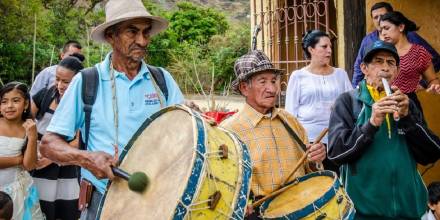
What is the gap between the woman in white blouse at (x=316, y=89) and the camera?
18.5ft

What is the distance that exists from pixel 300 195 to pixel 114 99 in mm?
1153

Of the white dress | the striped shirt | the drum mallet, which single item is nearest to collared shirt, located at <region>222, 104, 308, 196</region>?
the drum mallet

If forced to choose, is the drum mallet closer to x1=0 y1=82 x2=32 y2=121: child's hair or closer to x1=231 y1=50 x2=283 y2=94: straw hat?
x1=231 y1=50 x2=283 y2=94: straw hat

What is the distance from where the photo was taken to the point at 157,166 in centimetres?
297

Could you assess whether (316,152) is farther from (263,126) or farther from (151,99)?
(151,99)

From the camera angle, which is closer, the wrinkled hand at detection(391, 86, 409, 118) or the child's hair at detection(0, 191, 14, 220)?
the wrinkled hand at detection(391, 86, 409, 118)

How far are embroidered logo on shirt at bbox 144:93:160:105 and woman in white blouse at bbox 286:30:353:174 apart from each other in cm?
241

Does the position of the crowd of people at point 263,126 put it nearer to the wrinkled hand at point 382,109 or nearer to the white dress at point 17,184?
the wrinkled hand at point 382,109

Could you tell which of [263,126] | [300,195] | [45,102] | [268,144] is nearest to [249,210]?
[300,195]

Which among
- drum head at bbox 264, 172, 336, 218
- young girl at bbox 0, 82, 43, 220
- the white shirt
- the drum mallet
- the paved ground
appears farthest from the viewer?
the paved ground

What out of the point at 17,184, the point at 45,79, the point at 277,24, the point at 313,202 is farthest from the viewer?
the point at 277,24

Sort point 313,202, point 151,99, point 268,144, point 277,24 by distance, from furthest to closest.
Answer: point 277,24, point 268,144, point 151,99, point 313,202

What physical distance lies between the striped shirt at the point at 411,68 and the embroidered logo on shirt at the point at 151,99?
2.41 metres

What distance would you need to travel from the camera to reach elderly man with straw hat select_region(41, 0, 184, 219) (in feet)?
11.0
